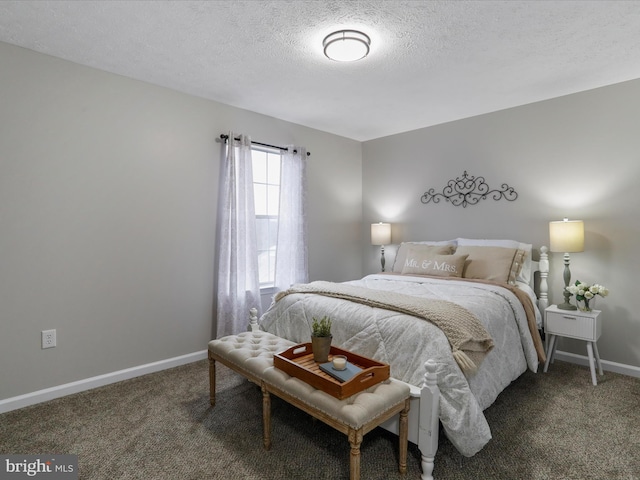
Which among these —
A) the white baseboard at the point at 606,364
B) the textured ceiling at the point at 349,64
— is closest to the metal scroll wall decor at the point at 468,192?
the textured ceiling at the point at 349,64

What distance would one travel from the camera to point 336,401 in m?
1.55

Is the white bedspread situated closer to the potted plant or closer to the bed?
the bed

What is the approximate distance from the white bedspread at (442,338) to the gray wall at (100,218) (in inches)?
39.4

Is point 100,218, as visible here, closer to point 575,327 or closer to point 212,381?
point 212,381

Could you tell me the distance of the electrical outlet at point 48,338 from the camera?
244cm

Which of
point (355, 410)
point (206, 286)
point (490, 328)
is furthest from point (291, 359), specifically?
point (206, 286)

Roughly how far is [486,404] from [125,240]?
2739 millimetres

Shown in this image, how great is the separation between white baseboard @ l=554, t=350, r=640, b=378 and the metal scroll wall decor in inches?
58.9

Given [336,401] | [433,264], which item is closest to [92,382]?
[336,401]

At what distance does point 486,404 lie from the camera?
1922 millimetres

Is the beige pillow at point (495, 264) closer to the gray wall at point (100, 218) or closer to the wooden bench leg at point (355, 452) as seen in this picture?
the wooden bench leg at point (355, 452)

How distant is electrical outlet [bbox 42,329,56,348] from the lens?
8.02 feet

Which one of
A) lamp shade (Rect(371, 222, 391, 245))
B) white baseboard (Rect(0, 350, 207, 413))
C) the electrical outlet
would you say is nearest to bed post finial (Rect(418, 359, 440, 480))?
white baseboard (Rect(0, 350, 207, 413))

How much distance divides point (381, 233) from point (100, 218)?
9.48 ft
